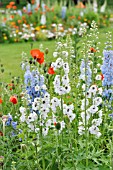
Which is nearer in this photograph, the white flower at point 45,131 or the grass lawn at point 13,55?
the white flower at point 45,131

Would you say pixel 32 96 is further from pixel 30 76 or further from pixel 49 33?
pixel 49 33

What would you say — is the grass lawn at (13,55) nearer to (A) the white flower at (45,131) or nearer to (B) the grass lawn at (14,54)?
(B) the grass lawn at (14,54)

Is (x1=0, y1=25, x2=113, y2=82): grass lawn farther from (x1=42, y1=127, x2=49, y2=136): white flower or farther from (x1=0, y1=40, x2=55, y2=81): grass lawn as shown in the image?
(x1=42, y1=127, x2=49, y2=136): white flower

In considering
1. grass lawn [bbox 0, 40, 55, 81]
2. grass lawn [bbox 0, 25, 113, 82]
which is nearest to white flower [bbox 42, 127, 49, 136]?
grass lawn [bbox 0, 25, 113, 82]

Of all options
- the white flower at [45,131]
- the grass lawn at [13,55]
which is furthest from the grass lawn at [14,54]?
the white flower at [45,131]

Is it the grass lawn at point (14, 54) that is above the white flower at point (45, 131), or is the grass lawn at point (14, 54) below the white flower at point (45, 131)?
below

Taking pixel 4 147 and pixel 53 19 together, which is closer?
pixel 4 147

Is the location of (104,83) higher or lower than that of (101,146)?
higher

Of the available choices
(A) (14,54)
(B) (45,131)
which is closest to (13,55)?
(A) (14,54)

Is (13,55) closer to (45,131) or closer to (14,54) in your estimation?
(14,54)

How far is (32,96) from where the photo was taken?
16.3 ft

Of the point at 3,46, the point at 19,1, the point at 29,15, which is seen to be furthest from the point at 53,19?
the point at 19,1

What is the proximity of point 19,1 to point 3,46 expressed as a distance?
17033 mm

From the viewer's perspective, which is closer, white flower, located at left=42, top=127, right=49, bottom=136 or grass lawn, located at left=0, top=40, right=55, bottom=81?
white flower, located at left=42, top=127, right=49, bottom=136
